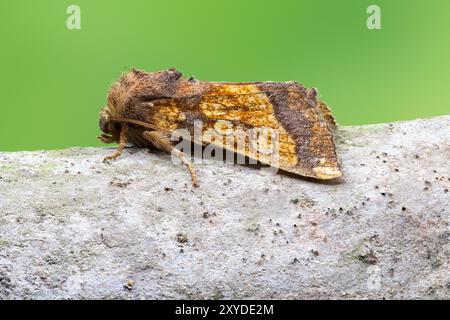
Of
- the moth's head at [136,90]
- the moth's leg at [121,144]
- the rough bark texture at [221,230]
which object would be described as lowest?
the rough bark texture at [221,230]

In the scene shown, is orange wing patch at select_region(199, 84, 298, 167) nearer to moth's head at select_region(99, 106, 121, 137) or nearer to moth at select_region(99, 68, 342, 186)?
moth at select_region(99, 68, 342, 186)

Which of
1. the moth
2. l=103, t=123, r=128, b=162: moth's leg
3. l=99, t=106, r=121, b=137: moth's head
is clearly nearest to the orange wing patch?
A: the moth

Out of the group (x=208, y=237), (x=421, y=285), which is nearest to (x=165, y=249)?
(x=208, y=237)

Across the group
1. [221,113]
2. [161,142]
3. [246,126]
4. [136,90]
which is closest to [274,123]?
[246,126]

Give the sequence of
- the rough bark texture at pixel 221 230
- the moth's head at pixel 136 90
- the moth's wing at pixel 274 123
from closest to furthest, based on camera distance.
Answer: the rough bark texture at pixel 221 230
the moth's wing at pixel 274 123
the moth's head at pixel 136 90

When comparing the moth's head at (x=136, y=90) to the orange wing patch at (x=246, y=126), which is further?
the moth's head at (x=136, y=90)

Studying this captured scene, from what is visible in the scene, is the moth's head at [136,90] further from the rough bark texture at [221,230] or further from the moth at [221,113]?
the rough bark texture at [221,230]

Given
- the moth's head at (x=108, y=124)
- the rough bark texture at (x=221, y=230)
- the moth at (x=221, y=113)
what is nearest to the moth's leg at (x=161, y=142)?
the moth at (x=221, y=113)
